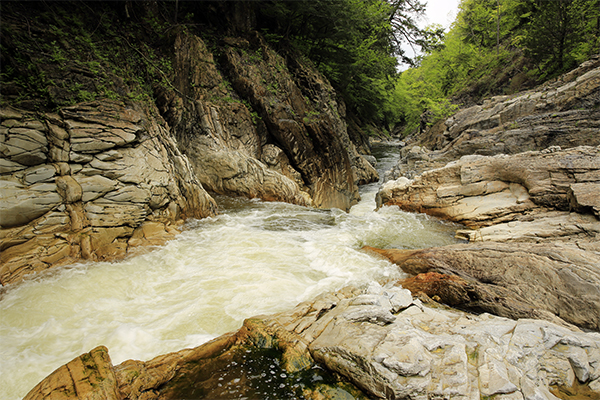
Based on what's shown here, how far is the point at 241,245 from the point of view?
20.2 ft

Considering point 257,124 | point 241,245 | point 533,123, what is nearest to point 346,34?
point 257,124

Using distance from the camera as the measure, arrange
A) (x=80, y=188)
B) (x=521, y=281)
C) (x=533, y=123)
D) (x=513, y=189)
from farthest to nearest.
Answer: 1. (x=533, y=123)
2. (x=513, y=189)
3. (x=80, y=188)
4. (x=521, y=281)

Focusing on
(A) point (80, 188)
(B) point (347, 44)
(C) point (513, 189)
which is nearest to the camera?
(A) point (80, 188)

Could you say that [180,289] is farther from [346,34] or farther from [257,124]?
[346,34]

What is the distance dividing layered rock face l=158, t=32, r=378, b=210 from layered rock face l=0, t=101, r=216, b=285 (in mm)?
3117

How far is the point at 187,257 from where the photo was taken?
5.56 meters

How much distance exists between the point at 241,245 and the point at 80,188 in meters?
3.53

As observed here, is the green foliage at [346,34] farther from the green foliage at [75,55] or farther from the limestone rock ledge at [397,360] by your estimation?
the limestone rock ledge at [397,360]

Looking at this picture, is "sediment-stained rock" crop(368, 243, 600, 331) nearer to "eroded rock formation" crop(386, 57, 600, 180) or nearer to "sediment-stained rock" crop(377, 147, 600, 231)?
"sediment-stained rock" crop(377, 147, 600, 231)

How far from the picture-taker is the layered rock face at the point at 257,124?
10.1 metres

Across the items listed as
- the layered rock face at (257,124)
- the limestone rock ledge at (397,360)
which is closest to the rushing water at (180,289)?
the limestone rock ledge at (397,360)

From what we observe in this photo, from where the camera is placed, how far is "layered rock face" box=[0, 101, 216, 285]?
185 inches

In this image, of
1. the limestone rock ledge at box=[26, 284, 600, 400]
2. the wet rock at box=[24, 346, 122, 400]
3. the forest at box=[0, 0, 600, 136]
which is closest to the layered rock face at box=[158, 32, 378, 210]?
the forest at box=[0, 0, 600, 136]

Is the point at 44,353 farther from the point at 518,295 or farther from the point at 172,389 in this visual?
the point at 518,295
